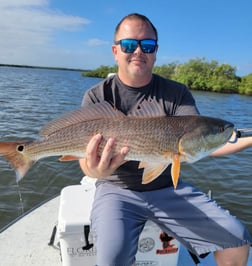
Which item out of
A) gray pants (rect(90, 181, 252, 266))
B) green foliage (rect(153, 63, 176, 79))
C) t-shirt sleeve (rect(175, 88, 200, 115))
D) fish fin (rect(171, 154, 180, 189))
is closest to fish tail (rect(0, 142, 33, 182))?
gray pants (rect(90, 181, 252, 266))

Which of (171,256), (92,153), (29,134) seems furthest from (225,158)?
(92,153)

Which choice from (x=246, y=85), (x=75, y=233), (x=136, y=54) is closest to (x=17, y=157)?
(x=75, y=233)

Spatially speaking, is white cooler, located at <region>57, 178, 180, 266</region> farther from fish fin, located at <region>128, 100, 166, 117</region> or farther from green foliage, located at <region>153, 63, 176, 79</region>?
green foliage, located at <region>153, 63, 176, 79</region>

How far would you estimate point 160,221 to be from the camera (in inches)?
109

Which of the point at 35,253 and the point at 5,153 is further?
the point at 35,253

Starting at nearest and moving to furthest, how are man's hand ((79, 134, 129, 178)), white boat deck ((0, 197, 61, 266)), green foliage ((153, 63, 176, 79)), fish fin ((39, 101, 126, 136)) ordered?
man's hand ((79, 134, 129, 178)), fish fin ((39, 101, 126, 136)), white boat deck ((0, 197, 61, 266)), green foliage ((153, 63, 176, 79))

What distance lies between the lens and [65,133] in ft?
8.26

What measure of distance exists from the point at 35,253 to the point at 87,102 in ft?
5.22

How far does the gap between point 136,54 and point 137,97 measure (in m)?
0.37

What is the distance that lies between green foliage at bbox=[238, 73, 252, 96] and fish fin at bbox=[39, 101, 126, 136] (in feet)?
187

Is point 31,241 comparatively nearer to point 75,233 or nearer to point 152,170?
point 75,233

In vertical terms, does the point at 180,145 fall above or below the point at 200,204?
above

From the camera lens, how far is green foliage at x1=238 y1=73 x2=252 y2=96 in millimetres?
55828

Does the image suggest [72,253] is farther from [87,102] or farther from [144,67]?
[144,67]
